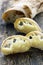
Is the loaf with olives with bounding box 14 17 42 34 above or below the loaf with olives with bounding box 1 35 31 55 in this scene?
above

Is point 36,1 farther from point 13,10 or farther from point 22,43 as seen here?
point 22,43

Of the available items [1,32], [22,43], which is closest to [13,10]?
[1,32]

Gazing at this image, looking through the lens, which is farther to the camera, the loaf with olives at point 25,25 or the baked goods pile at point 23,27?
the loaf with olives at point 25,25

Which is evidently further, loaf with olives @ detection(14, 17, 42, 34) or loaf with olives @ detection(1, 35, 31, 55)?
loaf with olives @ detection(14, 17, 42, 34)

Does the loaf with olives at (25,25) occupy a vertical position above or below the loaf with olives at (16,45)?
above

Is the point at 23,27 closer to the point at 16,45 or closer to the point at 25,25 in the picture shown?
the point at 25,25

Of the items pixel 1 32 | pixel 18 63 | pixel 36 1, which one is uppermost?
pixel 36 1

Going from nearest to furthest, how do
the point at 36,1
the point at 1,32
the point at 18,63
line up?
the point at 18,63 < the point at 1,32 < the point at 36,1
